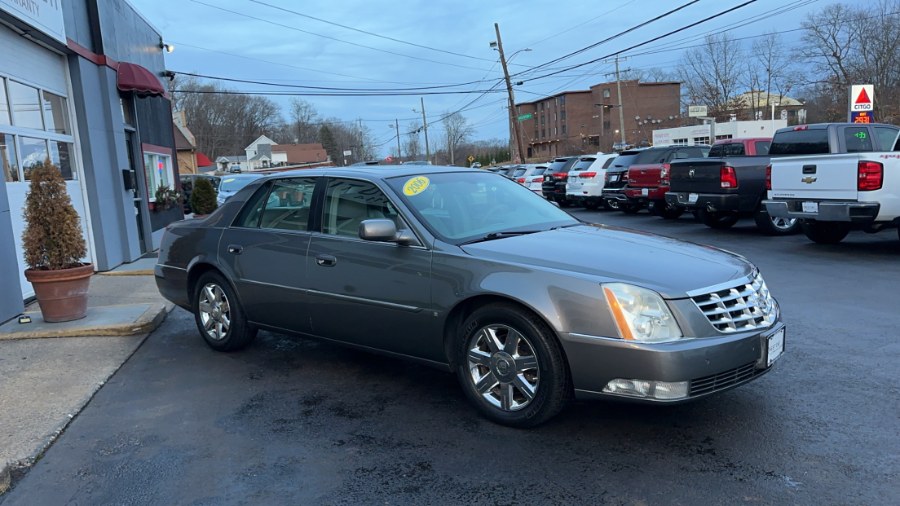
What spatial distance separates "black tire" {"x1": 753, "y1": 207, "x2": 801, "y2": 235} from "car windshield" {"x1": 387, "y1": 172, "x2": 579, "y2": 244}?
8462 mm

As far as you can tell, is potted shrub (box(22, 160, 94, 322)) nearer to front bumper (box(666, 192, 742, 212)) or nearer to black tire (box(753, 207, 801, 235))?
front bumper (box(666, 192, 742, 212))

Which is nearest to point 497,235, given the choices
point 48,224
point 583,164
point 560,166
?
point 48,224

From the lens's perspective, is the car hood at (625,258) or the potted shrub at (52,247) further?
the potted shrub at (52,247)

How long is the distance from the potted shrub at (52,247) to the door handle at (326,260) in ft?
11.0

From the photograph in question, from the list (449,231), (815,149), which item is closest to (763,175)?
(815,149)

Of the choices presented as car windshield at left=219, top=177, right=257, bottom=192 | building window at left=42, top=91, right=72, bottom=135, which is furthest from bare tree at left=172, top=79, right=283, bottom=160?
building window at left=42, top=91, right=72, bottom=135

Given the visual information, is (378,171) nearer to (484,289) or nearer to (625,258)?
(484,289)

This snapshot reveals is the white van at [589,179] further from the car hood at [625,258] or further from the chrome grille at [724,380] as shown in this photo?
the chrome grille at [724,380]

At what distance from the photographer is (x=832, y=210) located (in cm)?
932

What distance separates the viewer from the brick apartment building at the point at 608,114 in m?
84.9

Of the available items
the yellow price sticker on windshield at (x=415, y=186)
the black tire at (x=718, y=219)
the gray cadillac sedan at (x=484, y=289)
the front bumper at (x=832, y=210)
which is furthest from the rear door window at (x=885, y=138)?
the yellow price sticker on windshield at (x=415, y=186)

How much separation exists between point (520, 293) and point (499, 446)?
0.88m

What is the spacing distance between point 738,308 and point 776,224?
9711 mm

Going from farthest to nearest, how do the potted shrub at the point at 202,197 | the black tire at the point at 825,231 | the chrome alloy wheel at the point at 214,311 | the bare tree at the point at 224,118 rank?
1. the bare tree at the point at 224,118
2. the potted shrub at the point at 202,197
3. the black tire at the point at 825,231
4. the chrome alloy wheel at the point at 214,311
